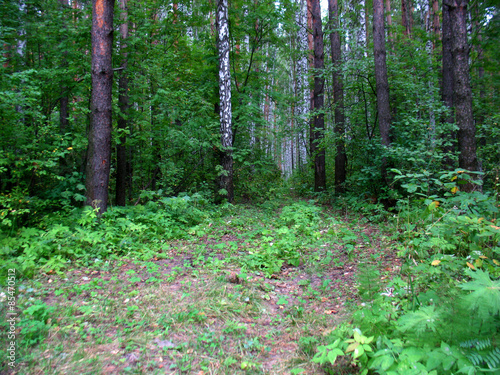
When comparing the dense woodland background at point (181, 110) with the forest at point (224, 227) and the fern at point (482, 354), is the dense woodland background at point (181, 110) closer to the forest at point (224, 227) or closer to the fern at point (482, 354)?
the forest at point (224, 227)

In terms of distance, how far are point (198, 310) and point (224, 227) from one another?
3.50m

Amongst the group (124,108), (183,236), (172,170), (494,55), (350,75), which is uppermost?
(350,75)

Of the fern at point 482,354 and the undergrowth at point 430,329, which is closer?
the fern at point 482,354

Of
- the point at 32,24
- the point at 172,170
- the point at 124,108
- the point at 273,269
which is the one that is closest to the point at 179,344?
the point at 273,269

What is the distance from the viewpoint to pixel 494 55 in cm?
697

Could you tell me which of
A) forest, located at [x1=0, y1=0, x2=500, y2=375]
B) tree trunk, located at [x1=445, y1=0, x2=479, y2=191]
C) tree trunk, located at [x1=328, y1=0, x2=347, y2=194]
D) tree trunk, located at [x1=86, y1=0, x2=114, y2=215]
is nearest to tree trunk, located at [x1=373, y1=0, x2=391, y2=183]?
forest, located at [x1=0, y1=0, x2=500, y2=375]

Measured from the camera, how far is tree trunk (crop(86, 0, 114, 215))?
5781mm

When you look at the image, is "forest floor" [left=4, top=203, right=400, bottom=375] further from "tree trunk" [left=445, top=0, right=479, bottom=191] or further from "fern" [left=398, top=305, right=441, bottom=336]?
"tree trunk" [left=445, top=0, right=479, bottom=191]

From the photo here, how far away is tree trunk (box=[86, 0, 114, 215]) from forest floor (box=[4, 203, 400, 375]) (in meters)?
1.93

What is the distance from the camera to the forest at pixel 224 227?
254 centimetres

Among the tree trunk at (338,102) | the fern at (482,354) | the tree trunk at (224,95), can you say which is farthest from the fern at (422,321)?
the tree trunk at (338,102)

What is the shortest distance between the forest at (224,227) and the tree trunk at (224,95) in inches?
1.8

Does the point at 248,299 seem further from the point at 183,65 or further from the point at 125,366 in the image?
the point at 183,65

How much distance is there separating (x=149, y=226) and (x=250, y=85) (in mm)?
6972
